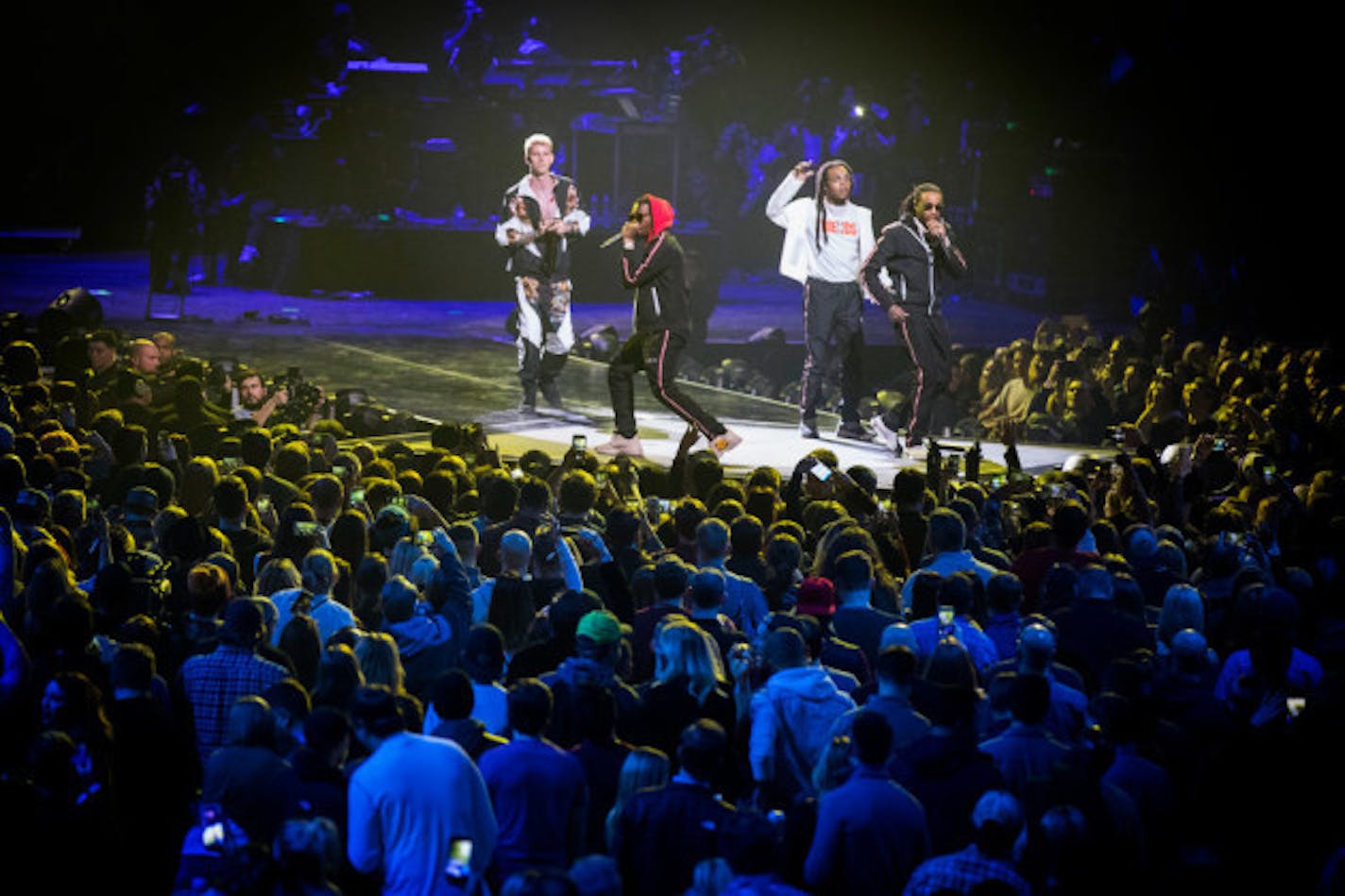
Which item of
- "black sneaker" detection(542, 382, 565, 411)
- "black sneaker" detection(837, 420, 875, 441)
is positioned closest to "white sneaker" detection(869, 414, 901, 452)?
"black sneaker" detection(837, 420, 875, 441)

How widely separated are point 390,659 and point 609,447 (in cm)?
644

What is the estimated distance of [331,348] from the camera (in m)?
15.5

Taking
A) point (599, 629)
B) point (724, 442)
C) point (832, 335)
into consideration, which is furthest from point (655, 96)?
point (599, 629)

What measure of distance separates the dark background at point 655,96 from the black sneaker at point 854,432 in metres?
8.10

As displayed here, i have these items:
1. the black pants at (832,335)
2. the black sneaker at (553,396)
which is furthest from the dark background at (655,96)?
the black pants at (832,335)

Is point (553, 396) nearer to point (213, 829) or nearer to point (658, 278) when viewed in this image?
point (658, 278)

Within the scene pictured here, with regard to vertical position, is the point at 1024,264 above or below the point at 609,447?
above

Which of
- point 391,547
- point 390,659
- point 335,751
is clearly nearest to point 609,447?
point 391,547

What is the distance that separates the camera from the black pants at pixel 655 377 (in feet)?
Result: 37.0

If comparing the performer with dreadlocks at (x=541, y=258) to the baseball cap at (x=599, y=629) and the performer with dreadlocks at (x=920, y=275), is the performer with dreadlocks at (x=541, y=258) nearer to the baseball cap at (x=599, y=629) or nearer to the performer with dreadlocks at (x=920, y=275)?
the performer with dreadlocks at (x=920, y=275)

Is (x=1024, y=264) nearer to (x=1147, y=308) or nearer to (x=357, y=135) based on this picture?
(x=1147, y=308)

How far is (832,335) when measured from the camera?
1266cm

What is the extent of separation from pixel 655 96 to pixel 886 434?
953 centimetres

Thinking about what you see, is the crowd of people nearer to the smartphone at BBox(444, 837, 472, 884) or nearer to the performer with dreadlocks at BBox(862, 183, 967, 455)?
the smartphone at BBox(444, 837, 472, 884)
